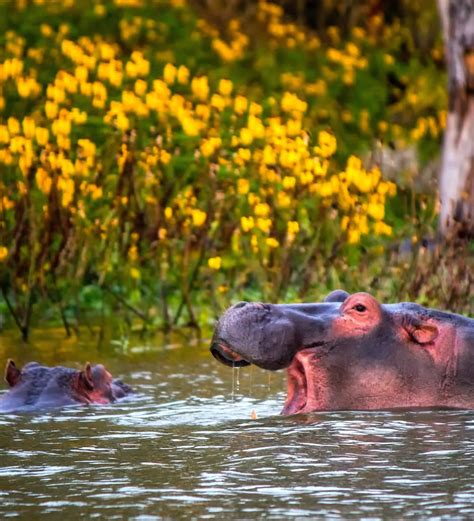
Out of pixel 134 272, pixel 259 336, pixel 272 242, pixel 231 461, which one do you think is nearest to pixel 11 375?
pixel 259 336

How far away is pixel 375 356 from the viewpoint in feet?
19.6

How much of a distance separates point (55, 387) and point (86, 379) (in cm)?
13

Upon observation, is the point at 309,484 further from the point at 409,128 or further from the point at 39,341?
the point at 409,128

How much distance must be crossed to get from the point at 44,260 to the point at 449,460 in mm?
4654

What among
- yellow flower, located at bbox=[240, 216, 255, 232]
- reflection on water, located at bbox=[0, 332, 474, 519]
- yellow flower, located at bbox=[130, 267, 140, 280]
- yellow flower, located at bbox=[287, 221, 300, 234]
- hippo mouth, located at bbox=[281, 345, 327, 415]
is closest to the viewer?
reflection on water, located at bbox=[0, 332, 474, 519]

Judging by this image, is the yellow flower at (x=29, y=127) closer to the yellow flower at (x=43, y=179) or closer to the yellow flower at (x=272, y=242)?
the yellow flower at (x=43, y=179)

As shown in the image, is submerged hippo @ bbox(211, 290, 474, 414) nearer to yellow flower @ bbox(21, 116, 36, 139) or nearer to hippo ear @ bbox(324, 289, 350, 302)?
hippo ear @ bbox(324, 289, 350, 302)

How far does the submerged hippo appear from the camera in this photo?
5926 mm

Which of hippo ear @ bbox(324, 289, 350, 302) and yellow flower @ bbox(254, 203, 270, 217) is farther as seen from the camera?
yellow flower @ bbox(254, 203, 270, 217)

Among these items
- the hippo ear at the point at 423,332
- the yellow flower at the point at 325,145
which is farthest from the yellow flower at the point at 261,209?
the hippo ear at the point at 423,332

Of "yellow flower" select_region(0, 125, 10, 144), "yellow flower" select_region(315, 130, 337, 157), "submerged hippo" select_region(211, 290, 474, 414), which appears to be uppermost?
"yellow flower" select_region(0, 125, 10, 144)

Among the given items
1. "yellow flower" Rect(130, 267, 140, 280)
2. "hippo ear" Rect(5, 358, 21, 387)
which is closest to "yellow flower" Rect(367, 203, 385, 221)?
"yellow flower" Rect(130, 267, 140, 280)

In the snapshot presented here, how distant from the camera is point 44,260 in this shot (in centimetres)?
938

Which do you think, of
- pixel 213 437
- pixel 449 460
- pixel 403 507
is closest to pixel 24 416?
pixel 213 437
